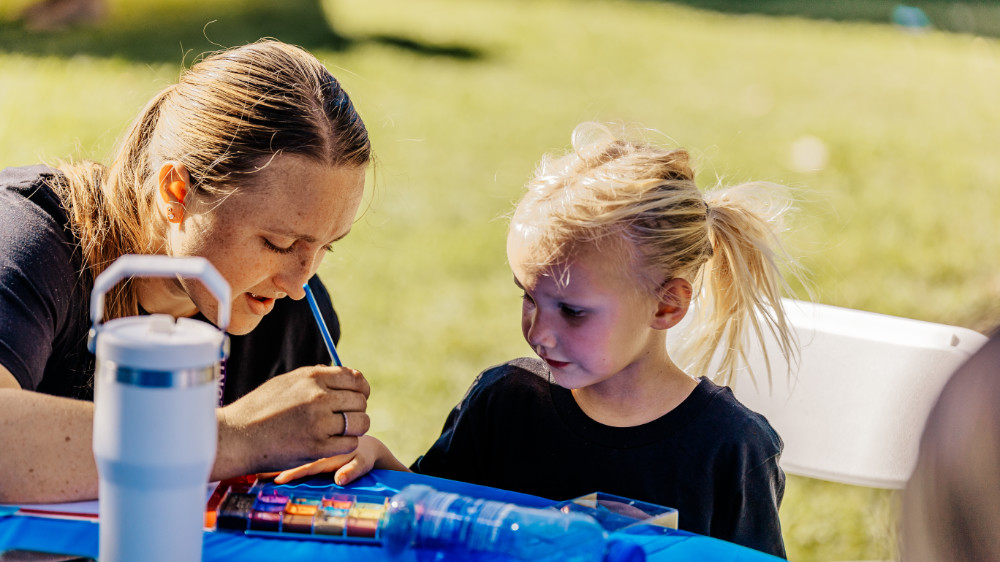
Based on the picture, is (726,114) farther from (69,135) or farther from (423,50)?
(69,135)

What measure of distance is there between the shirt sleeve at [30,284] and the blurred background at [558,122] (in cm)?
29

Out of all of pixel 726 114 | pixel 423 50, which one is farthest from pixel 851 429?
pixel 423 50

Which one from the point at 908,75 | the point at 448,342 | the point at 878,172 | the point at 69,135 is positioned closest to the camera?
the point at 448,342

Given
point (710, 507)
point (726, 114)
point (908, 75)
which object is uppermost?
point (908, 75)

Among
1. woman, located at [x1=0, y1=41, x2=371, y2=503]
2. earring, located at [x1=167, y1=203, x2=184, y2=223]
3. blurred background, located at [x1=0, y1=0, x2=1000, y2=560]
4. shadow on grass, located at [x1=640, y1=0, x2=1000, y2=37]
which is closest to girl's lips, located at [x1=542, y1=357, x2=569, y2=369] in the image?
woman, located at [x1=0, y1=41, x2=371, y2=503]

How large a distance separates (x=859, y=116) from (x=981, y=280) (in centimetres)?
246

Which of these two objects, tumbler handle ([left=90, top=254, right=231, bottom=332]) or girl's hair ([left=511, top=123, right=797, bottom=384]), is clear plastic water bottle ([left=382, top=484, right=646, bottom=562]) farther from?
girl's hair ([left=511, top=123, right=797, bottom=384])

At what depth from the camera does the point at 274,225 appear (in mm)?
1404

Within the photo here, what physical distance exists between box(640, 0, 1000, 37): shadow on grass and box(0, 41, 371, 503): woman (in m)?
8.90

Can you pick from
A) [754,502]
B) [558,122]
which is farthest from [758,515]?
[558,122]

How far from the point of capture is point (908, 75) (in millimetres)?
7395

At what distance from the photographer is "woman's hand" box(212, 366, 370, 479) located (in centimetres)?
117

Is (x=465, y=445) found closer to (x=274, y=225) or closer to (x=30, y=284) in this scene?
(x=274, y=225)

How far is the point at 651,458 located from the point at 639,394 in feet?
0.34
